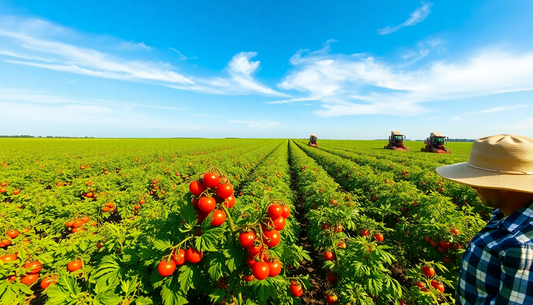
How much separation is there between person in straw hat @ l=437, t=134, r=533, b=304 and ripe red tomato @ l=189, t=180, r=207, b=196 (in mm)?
2275

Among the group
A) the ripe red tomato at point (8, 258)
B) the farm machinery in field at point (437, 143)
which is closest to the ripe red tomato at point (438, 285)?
the ripe red tomato at point (8, 258)

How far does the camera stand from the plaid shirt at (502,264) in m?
1.16

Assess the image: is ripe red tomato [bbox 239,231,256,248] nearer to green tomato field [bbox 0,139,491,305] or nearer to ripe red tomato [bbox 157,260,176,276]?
green tomato field [bbox 0,139,491,305]

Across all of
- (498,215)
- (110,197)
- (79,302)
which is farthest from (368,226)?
(110,197)

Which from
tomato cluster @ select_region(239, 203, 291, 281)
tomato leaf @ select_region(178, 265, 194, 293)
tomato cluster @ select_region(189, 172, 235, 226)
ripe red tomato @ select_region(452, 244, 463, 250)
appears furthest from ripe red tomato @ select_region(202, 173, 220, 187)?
ripe red tomato @ select_region(452, 244, 463, 250)

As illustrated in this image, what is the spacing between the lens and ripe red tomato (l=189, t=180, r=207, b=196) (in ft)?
6.13

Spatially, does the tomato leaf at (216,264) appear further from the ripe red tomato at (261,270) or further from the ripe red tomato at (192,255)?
the ripe red tomato at (261,270)

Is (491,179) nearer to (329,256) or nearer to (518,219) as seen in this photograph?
(518,219)

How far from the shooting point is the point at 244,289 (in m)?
2.29

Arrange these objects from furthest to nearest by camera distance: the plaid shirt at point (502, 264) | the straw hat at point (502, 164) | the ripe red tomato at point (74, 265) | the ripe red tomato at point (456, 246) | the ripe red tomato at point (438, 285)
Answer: the ripe red tomato at point (456, 246)
the ripe red tomato at point (438, 285)
the ripe red tomato at point (74, 265)
the straw hat at point (502, 164)
the plaid shirt at point (502, 264)

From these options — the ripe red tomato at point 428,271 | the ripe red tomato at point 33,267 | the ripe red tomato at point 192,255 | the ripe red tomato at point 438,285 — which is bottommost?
the ripe red tomato at point 438,285

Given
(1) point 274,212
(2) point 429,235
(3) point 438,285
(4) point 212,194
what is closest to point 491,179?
(1) point 274,212

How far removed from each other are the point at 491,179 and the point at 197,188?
2.50 m

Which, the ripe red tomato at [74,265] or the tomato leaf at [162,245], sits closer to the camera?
the tomato leaf at [162,245]
